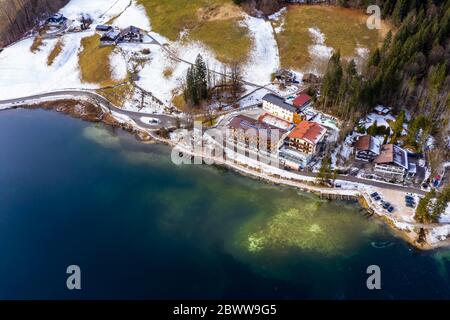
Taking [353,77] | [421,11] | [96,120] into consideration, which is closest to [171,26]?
[96,120]

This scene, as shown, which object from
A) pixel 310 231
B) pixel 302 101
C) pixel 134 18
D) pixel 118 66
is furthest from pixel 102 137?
pixel 310 231

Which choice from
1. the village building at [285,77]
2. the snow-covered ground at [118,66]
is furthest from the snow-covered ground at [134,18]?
the village building at [285,77]

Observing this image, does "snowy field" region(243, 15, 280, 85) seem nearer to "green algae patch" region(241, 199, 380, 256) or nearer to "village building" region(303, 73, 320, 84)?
"village building" region(303, 73, 320, 84)

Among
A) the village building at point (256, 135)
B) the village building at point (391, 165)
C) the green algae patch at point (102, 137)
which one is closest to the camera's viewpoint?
the village building at point (391, 165)

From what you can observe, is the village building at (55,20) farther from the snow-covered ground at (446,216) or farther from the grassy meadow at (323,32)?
the snow-covered ground at (446,216)

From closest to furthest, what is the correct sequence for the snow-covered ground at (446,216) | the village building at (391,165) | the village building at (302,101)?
the snow-covered ground at (446,216)
the village building at (391,165)
the village building at (302,101)
